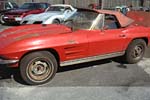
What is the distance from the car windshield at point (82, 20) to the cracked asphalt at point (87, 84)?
1021 mm

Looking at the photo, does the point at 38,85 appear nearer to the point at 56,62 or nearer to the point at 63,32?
the point at 56,62

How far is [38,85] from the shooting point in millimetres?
5523

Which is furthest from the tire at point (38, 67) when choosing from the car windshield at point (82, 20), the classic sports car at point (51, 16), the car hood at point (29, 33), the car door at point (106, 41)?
the classic sports car at point (51, 16)

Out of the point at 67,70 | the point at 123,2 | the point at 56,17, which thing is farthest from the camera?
the point at 123,2

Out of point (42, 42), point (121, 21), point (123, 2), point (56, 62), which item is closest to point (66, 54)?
point (56, 62)

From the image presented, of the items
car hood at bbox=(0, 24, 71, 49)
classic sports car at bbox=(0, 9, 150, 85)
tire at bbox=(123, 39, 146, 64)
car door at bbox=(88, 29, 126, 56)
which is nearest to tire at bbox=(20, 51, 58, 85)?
classic sports car at bbox=(0, 9, 150, 85)

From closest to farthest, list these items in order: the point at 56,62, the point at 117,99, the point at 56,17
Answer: the point at 117,99 → the point at 56,62 → the point at 56,17

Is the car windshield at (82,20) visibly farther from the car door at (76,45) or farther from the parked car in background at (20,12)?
the parked car in background at (20,12)

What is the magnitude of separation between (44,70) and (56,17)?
23.9ft

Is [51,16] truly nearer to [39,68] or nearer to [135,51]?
[135,51]

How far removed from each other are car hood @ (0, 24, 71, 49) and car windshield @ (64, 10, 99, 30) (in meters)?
0.31

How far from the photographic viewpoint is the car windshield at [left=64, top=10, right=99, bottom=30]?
6351 millimetres

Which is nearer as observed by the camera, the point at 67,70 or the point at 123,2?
the point at 67,70

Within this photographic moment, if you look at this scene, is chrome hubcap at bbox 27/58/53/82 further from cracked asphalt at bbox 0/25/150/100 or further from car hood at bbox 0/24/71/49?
car hood at bbox 0/24/71/49
